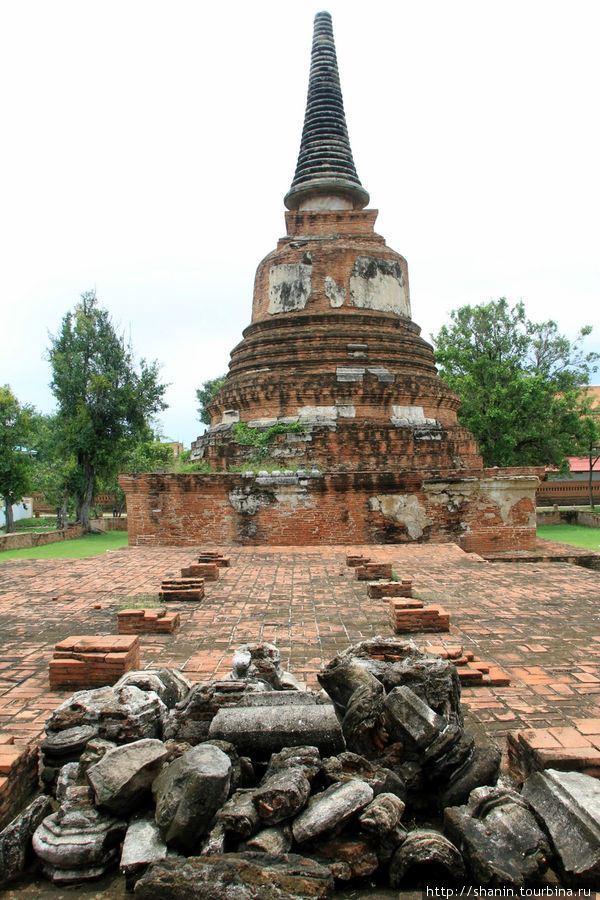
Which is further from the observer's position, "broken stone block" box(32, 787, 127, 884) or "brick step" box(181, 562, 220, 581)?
"brick step" box(181, 562, 220, 581)

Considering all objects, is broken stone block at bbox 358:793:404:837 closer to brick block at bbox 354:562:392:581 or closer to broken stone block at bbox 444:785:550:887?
broken stone block at bbox 444:785:550:887

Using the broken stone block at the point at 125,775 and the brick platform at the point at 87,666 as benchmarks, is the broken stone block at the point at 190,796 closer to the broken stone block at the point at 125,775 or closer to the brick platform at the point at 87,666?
the broken stone block at the point at 125,775

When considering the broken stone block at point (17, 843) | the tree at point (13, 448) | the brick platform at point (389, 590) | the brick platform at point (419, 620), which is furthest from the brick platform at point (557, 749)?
the tree at point (13, 448)

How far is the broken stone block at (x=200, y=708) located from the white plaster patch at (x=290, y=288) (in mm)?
12758

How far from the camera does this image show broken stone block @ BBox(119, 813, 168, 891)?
7.66 feet

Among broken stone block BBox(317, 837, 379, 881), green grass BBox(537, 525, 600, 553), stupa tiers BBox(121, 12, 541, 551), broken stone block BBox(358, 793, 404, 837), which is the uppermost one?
stupa tiers BBox(121, 12, 541, 551)

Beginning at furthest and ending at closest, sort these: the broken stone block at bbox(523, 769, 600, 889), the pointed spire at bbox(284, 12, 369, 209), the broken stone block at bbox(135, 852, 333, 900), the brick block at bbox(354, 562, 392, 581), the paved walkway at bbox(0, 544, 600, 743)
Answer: the pointed spire at bbox(284, 12, 369, 209) → the brick block at bbox(354, 562, 392, 581) → the paved walkway at bbox(0, 544, 600, 743) → the broken stone block at bbox(523, 769, 600, 889) → the broken stone block at bbox(135, 852, 333, 900)

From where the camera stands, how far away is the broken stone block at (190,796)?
2408mm

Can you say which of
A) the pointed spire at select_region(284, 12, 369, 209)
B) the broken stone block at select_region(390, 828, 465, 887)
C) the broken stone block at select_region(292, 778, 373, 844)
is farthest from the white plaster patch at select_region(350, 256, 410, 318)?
the broken stone block at select_region(390, 828, 465, 887)

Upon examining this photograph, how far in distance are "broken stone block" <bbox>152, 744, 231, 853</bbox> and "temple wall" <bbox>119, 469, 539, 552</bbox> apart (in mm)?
8767

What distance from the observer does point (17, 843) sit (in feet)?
8.05

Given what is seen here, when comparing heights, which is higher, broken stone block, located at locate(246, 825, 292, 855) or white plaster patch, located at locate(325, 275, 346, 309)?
white plaster patch, located at locate(325, 275, 346, 309)

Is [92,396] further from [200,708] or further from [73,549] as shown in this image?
[200,708]

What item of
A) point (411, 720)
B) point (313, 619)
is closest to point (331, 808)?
point (411, 720)
